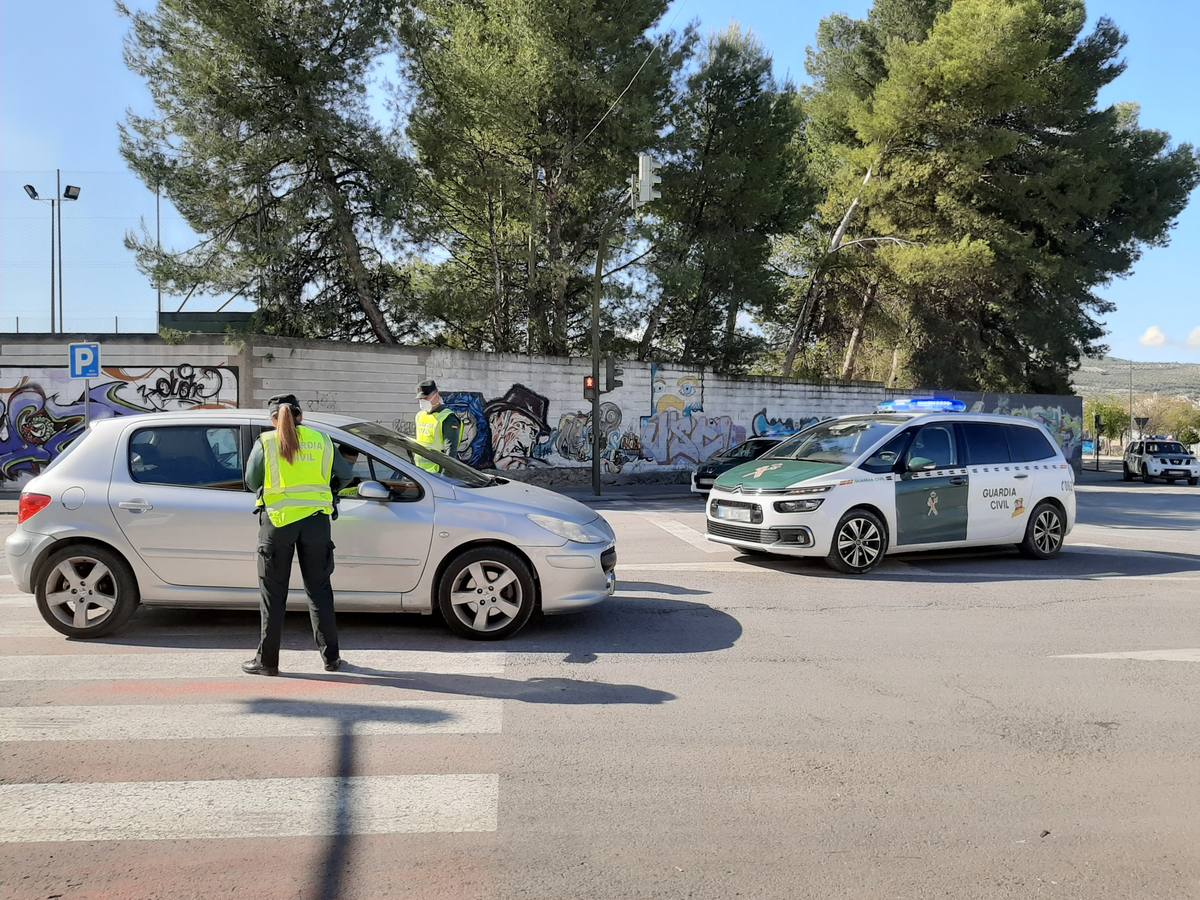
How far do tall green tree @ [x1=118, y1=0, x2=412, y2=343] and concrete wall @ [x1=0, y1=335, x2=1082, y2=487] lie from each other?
230 cm

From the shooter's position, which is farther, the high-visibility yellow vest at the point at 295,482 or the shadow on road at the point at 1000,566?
the shadow on road at the point at 1000,566

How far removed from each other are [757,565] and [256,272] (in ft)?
51.0

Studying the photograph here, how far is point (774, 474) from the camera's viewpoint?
8961mm

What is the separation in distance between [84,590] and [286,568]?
6.21 ft

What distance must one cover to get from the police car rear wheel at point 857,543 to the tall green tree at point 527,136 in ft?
42.5

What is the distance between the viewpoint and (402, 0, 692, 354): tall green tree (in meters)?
20.6

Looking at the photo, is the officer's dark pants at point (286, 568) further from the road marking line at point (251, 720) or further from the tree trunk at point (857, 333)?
the tree trunk at point (857, 333)

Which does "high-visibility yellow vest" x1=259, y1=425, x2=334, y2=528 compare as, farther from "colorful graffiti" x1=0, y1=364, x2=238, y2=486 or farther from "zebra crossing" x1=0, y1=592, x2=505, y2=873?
"colorful graffiti" x1=0, y1=364, x2=238, y2=486

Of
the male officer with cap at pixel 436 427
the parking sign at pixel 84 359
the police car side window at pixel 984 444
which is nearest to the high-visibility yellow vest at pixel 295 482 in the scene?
the male officer with cap at pixel 436 427

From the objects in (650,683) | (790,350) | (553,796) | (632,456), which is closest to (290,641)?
(650,683)

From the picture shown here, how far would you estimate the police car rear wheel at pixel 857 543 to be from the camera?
854cm

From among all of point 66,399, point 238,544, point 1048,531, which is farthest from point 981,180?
point 238,544

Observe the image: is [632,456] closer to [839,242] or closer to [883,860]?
[839,242]

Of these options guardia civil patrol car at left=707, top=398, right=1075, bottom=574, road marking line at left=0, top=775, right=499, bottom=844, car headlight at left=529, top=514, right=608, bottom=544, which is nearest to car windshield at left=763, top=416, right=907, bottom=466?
guardia civil patrol car at left=707, top=398, right=1075, bottom=574
